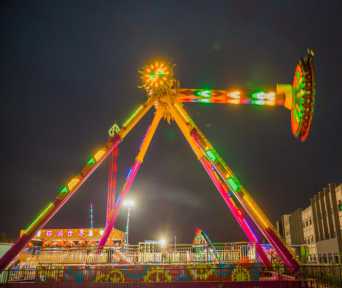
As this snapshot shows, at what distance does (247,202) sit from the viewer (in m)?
15.8

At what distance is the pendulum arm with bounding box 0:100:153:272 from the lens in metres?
14.5

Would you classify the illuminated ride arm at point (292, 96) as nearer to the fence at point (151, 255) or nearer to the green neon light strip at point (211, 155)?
the green neon light strip at point (211, 155)

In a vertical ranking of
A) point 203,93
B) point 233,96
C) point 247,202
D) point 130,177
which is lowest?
point 247,202

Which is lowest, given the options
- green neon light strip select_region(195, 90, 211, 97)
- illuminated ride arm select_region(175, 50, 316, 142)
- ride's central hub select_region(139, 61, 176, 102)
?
illuminated ride arm select_region(175, 50, 316, 142)

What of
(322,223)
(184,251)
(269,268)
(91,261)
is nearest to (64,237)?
(91,261)

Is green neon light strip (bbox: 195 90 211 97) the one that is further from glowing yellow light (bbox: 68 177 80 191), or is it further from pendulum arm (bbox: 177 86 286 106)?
glowing yellow light (bbox: 68 177 80 191)

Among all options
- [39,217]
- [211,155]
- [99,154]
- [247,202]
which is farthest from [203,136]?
[39,217]

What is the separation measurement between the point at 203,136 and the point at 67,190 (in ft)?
27.2

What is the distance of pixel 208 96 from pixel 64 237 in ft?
103

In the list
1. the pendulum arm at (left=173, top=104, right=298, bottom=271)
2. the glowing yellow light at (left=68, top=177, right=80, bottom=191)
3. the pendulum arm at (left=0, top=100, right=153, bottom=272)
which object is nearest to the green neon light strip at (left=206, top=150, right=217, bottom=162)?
the pendulum arm at (left=173, top=104, right=298, bottom=271)

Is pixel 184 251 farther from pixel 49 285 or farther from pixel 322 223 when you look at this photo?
pixel 322 223

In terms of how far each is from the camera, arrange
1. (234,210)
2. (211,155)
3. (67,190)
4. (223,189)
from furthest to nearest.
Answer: (223,189), (234,210), (211,155), (67,190)

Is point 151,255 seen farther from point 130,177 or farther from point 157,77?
point 157,77

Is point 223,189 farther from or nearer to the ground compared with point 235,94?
nearer to the ground
